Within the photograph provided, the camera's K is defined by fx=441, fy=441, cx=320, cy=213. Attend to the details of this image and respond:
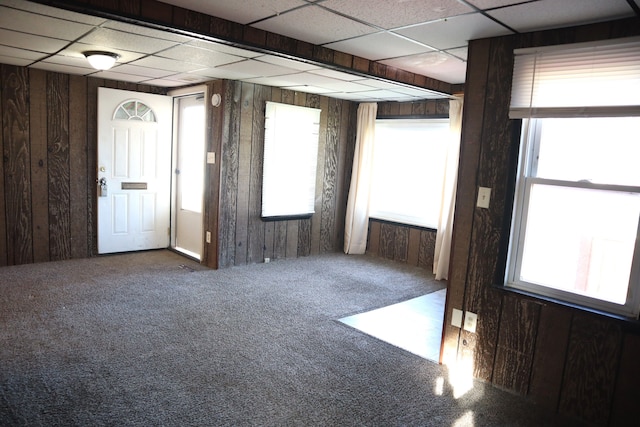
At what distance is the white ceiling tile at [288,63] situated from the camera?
3.52 metres

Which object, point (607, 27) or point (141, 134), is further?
point (141, 134)

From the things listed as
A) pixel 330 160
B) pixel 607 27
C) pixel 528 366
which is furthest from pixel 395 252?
pixel 607 27

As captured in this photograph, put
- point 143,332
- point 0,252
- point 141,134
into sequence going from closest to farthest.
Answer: point 143,332 < point 0,252 < point 141,134

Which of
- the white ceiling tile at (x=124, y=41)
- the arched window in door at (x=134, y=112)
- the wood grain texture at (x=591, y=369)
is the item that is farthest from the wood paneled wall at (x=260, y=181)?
the wood grain texture at (x=591, y=369)

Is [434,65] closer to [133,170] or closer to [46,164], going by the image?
[133,170]

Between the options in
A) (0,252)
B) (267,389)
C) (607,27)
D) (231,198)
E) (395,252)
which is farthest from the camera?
(395,252)

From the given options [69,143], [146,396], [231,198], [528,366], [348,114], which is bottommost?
[146,396]

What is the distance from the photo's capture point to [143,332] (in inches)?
130

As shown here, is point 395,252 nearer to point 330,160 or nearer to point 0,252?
point 330,160

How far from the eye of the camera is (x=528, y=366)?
8.80 ft

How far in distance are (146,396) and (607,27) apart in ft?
10.6

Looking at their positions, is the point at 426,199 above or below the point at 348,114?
below

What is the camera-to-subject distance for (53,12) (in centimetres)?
264

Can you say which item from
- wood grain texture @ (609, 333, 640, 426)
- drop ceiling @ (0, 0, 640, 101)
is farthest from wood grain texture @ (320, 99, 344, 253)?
wood grain texture @ (609, 333, 640, 426)
